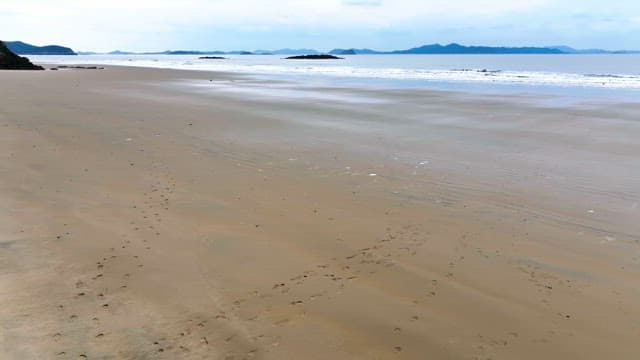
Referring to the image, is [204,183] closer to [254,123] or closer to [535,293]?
[535,293]

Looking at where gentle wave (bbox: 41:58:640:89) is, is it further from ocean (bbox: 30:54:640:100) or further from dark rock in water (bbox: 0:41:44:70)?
dark rock in water (bbox: 0:41:44:70)

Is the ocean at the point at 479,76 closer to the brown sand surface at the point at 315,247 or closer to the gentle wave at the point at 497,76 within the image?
the gentle wave at the point at 497,76

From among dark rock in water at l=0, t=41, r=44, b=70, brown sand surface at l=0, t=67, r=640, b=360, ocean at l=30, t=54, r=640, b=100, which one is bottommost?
brown sand surface at l=0, t=67, r=640, b=360

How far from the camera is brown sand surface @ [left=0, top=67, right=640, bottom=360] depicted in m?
4.02

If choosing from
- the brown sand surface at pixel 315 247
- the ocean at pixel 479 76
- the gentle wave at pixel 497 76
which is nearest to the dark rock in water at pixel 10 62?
the ocean at pixel 479 76

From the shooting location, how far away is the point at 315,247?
593cm

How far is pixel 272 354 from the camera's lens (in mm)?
3758

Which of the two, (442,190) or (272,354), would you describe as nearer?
(272,354)

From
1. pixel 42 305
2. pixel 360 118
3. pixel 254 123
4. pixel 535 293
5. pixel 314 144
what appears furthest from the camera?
pixel 360 118

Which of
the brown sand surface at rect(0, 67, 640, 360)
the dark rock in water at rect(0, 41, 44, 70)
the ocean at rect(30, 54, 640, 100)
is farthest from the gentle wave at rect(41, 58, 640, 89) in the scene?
the brown sand surface at rect(0, 67, 640, 360)

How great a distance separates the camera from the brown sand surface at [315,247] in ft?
13.2

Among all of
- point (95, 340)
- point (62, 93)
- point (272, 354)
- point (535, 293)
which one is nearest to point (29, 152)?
point (95, 340)

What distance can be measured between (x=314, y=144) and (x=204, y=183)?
3.96 m

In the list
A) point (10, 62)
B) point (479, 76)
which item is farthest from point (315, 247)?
point (10, 62)
